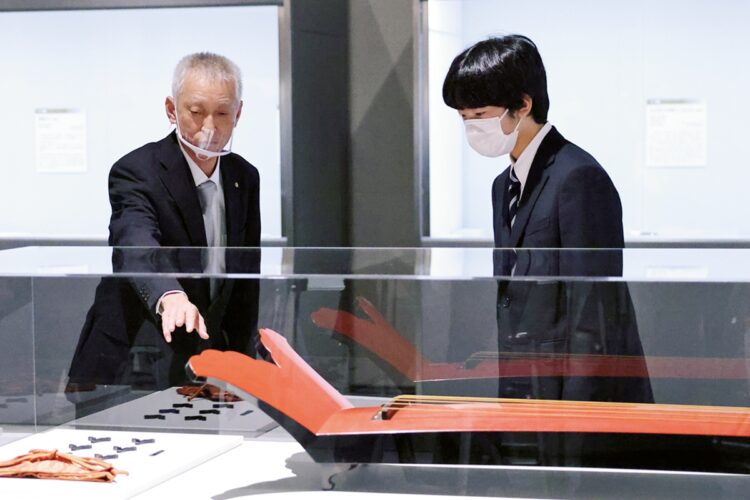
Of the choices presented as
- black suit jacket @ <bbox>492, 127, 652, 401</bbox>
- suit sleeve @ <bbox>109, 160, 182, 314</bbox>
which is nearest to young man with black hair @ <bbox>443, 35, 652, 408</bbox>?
black suit jacket @ <bbox>492, 127, 652, 401</bbox>

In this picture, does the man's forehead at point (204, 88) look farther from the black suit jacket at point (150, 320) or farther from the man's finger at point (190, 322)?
the man's finger at point (190, 322)

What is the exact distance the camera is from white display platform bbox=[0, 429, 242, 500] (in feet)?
5.67

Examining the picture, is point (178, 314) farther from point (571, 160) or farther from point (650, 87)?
point (650, 87)

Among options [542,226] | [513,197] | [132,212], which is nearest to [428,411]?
[542,226]

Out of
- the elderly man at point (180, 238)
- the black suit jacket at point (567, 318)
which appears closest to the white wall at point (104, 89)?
the elderly man at point (180, 238)

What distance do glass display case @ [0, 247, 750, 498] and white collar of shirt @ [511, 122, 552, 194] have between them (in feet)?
1.95

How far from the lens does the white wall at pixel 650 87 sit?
14.5ft

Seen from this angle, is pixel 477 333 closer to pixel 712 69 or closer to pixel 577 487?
pixel 577 487

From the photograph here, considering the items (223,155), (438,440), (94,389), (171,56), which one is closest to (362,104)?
(171,56)

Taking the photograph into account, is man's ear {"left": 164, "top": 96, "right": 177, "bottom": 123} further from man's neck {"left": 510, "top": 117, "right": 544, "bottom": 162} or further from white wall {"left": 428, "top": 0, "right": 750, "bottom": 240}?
white wall {"left": 428, "top": 0, "right": 750, "bottom": 240}

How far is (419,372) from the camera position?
6.32 feet

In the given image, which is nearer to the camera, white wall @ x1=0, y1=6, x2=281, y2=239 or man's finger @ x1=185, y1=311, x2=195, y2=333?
man's finger @ x1=185, y1=311, x2=195, y2=333

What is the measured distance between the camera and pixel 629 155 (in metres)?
4.48

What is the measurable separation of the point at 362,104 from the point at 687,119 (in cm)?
148
